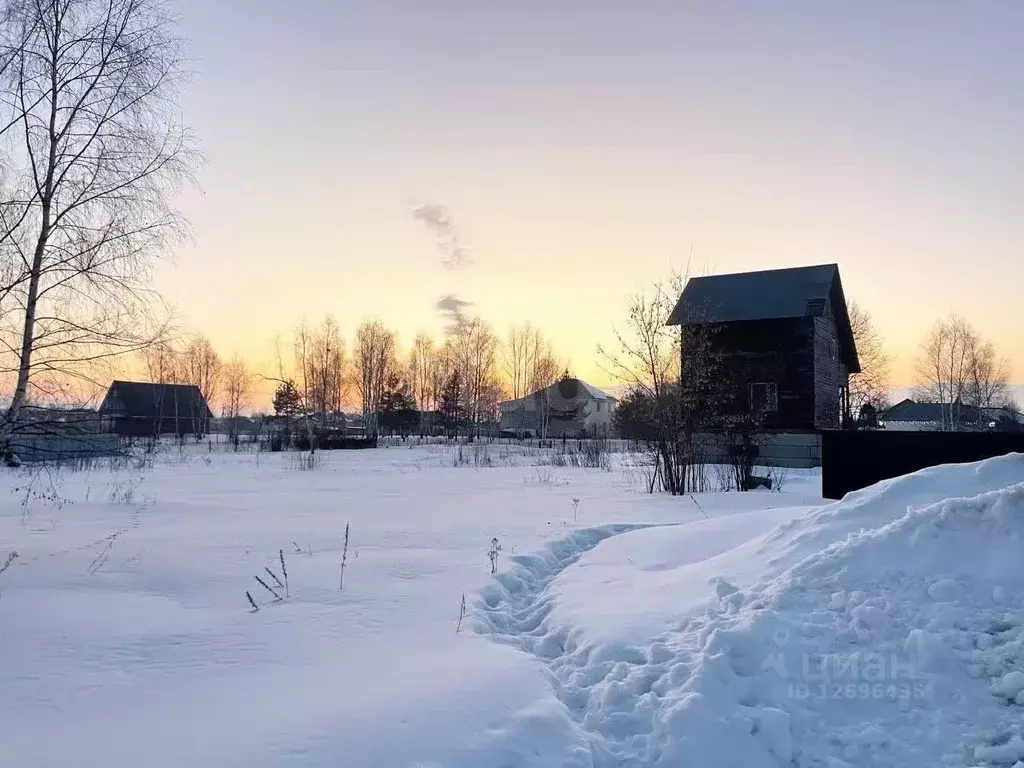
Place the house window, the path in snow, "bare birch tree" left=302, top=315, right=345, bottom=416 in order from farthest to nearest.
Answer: "bare birch tree" left=302, top=315, right=345, bottom=416 < the house window < the path in snow

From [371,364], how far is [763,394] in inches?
1438

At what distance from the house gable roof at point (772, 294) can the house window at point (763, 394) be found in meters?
2.45

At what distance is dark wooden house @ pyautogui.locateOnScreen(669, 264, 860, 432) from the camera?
71.9ft

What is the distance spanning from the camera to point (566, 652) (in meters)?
4.25

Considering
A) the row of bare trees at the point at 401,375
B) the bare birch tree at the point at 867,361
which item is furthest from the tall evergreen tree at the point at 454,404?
the bare birch tree at the point at 867,361

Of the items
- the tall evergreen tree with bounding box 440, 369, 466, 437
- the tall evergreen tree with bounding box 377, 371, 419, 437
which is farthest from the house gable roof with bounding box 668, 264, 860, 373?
the tall evergreen tree with bounding box 377, 371, 419, 437

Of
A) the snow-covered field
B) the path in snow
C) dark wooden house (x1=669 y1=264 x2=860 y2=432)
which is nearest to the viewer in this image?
the snow-covered field

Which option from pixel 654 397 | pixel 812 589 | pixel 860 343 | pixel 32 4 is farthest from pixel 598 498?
pixel 860 343

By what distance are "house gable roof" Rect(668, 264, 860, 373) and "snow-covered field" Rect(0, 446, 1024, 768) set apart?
17.3 meters

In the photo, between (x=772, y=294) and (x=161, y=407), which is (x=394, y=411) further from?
(x=772, y=294)

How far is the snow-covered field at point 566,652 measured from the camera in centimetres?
283

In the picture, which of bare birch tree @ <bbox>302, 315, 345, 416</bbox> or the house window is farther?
bare birch tree @ <bbox>302, 315, 345, 416</bbox>

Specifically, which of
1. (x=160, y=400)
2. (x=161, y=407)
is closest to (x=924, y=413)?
(x=160, y=400)

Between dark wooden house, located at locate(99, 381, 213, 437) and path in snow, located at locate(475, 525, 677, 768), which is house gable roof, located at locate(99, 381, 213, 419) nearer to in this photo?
dark wooden house, located at locate(99, 381, 213, 437)
